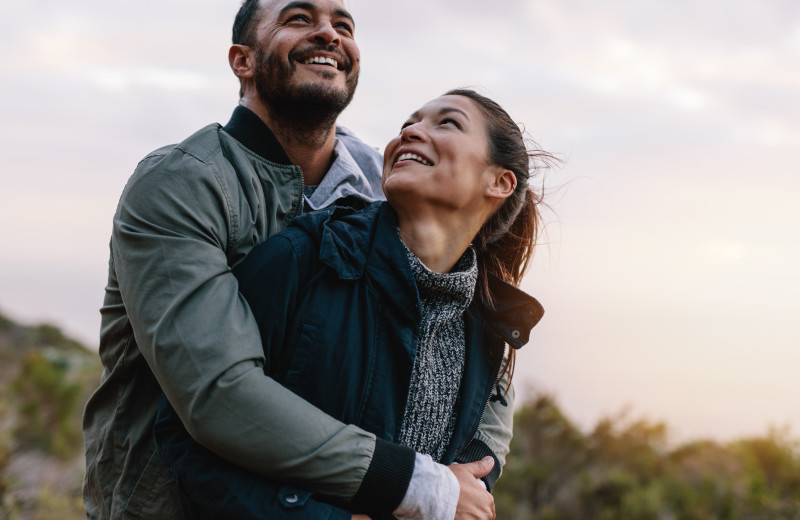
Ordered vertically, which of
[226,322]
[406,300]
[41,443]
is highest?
[406,300]

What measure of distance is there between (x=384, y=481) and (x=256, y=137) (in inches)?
51.2

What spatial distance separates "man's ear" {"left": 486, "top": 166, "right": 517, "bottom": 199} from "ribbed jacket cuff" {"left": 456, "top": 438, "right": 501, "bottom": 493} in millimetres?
937

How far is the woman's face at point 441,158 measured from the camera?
2453 mm

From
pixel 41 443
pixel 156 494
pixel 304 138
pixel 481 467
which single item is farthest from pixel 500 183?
pixel 41 443

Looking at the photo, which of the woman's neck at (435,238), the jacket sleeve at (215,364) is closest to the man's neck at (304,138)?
the woman's neck at (435,238)

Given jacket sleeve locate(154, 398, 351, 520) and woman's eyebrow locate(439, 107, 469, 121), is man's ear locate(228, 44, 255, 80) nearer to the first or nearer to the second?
woman's eyebrow locate(439, 107, 469, 121)

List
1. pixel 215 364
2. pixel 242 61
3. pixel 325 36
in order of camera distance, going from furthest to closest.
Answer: pixel 242 61 → pixel 325 36 → pixel 215 364

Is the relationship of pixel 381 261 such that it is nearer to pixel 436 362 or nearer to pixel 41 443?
pixel 436 362

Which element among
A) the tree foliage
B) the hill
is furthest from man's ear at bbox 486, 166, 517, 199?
the tree foliage

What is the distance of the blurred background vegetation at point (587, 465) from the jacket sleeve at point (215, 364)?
463 centimetres

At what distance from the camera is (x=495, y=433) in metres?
2.74

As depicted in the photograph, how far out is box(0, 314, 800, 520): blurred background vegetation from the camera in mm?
6809

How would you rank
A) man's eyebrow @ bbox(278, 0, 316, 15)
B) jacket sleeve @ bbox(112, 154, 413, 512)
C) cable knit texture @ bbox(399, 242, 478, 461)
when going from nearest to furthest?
1. jacket sleeve @ bbox(112, 154, 413, 512)
2. cable knit texture @ bbox(399, 242, 478, 461)
3. man's eyebrow @ bbox(278, 0, 316, 15)

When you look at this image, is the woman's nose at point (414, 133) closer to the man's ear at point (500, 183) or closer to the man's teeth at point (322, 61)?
the man's ear at point (500, 183)
